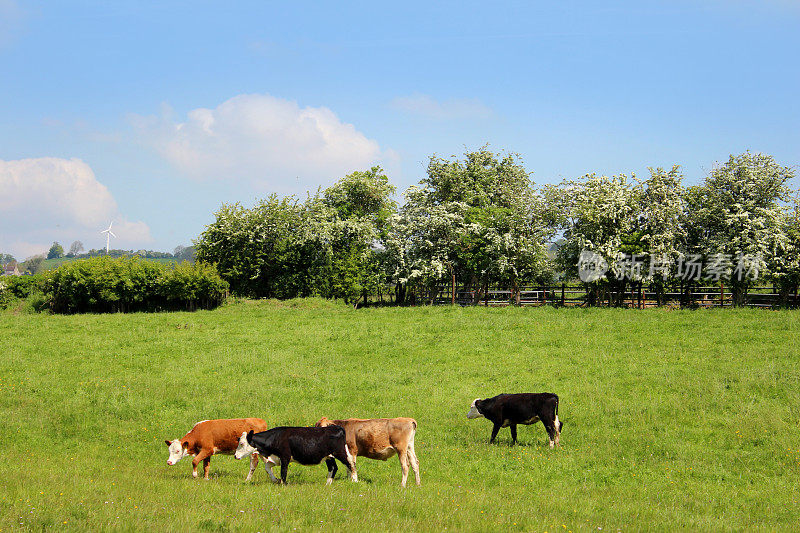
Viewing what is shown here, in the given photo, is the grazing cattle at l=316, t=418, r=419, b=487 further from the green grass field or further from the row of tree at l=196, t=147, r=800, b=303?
the row of tree at l=196, t=147, r=800, b=303

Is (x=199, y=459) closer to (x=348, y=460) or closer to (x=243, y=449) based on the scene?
(x=243, y=449)

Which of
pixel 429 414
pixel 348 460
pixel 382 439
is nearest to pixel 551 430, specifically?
pixel 429 414

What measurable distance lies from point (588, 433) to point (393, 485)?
674 cm

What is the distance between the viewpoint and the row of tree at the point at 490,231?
123ft

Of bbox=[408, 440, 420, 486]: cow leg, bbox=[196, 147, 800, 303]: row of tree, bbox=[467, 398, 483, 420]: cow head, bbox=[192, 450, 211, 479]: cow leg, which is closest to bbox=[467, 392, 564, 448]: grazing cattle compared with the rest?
bbox=[467, 398, 483, 420]: cow head

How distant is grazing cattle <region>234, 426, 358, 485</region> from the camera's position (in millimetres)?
12453

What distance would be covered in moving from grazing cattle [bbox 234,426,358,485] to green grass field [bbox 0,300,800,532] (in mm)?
553

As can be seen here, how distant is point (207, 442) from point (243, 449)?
129cm

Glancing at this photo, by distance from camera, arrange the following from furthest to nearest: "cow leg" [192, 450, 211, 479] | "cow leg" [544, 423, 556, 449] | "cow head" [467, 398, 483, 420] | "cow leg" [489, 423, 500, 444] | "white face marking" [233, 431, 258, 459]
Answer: "cow head" [467, 398, 483, 420] → "cow leg" [489, 423, 500, 444] → "cow leg" [544, 423, 556, 449] → "cow leg" [192, 450, 211, 479] → "white face marking" [233, 431, 258, 459]

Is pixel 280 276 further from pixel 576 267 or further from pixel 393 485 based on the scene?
pixel 393 485

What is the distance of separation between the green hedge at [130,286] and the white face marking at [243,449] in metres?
31.9

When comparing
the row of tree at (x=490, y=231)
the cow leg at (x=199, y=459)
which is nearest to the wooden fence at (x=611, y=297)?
the row of tree at (x=490, y=231)

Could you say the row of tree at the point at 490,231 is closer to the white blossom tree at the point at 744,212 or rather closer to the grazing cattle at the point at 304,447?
the white blossom tree at the point at 744,212

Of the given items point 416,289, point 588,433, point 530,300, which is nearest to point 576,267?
point 530,300
